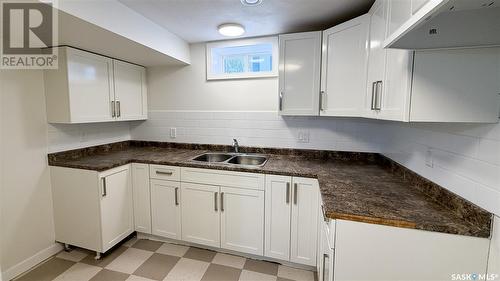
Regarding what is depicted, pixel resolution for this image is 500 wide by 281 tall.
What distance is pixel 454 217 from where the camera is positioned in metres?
1.10

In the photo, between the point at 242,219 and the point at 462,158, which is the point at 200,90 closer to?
the point at 242,219

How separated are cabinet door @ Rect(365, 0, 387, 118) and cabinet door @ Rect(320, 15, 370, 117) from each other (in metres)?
0.08

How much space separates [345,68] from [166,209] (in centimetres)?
210

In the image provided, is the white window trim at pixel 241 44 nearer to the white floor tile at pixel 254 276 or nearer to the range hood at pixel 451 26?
the range hood at pixel 451 26

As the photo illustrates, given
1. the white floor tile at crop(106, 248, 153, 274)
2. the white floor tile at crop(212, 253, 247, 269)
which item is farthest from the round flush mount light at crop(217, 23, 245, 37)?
the white floor tile at crop(106, 248, 153, 274)

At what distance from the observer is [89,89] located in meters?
2.19

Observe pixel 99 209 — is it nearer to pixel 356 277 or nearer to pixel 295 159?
pixel 295 159

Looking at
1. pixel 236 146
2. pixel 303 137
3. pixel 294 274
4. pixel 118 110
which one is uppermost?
pixel 118 110

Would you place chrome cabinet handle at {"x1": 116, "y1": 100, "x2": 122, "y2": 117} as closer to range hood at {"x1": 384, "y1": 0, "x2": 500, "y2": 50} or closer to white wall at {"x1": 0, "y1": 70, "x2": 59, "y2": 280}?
white wall at {"x1": 0, "y1": 70, "x2": 59, "y2": 280}

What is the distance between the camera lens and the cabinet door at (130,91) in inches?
99.9

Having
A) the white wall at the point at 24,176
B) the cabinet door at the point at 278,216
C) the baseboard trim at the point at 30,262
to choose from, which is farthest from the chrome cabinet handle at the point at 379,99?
the baseboard trim at the point at 30,262

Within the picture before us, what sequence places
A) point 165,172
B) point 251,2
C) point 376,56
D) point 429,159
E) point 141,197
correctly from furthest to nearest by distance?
1. point 141,197
2. point 165,172
3. point 251,2
4. point 376,56
5. point 429,159

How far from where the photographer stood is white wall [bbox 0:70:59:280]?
71.6 inches

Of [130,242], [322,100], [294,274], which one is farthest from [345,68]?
[130,242]
